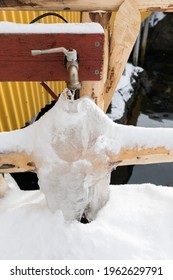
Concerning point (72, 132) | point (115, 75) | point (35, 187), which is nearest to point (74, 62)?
point (72, 132)

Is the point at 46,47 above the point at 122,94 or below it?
above

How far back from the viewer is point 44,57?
1.60 meters

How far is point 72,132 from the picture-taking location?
69.7 inches

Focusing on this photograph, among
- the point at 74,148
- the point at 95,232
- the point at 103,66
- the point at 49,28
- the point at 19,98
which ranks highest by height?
the point at 49,28

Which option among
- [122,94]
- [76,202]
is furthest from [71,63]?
[122,94]

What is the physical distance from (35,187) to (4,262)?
8.91ft

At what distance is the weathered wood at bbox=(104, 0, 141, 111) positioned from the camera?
1.97 meters

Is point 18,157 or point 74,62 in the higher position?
point 74,62

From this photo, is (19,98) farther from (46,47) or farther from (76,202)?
(46,47)

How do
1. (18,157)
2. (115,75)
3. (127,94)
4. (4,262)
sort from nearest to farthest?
(4,262)
(18,157)
(115,75)
(127,94)

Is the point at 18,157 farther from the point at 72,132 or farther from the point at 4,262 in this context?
the point at 4,262

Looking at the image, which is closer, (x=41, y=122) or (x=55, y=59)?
(x=55, y=59)

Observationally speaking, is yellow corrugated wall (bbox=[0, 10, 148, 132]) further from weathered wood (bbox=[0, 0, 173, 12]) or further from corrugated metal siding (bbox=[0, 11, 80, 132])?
weathered wood (bbox=[0, 0, 173, 12])

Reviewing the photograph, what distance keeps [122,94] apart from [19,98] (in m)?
4.28
